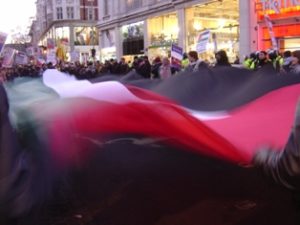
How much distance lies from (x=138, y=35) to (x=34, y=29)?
10804cm

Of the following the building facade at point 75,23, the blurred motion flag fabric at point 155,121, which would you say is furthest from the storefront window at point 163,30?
the building facade at point 75,23

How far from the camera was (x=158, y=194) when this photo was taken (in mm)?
3514

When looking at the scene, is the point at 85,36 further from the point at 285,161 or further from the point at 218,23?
the point at 285,161

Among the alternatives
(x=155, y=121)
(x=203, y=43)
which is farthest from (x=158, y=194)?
(x=203, y=43)

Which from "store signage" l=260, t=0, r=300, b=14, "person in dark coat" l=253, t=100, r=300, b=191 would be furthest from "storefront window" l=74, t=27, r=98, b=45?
"person in dark coat" l=253, t=100, r=300, b=191

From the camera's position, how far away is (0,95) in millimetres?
2535

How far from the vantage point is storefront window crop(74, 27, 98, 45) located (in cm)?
8450

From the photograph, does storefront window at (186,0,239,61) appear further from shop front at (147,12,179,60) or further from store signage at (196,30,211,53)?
store signage at (196,30,211,53)

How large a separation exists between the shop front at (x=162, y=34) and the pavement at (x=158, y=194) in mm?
34856

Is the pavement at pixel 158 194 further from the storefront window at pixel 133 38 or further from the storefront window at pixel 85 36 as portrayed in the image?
the storefront window at pixel 85 36

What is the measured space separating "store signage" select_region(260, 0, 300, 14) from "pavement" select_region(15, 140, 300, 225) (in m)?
23.3

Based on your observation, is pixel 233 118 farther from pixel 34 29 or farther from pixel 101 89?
pixel 34 29

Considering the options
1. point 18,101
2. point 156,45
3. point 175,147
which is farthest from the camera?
point 156,45

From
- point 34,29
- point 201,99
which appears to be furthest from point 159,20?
point 34,29
